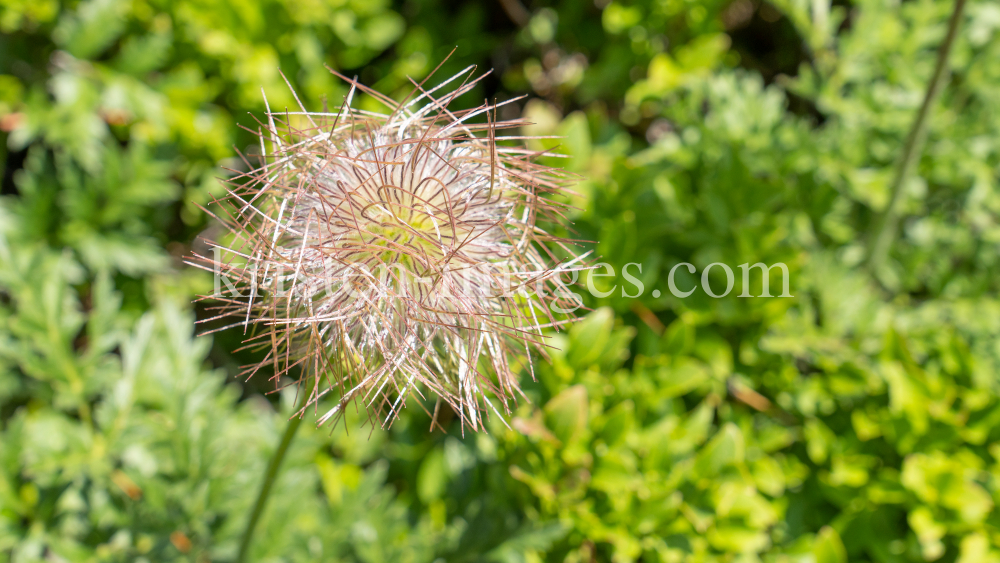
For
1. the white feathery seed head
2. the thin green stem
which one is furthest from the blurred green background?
the white feathery seed head

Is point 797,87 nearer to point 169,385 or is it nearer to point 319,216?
point 319,216

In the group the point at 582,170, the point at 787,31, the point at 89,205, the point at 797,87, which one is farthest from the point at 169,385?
the point at 787,31

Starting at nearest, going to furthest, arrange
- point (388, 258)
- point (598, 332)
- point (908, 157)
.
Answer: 1. point (388, 258)
2. point (598, 332)
3. point (908, 157)

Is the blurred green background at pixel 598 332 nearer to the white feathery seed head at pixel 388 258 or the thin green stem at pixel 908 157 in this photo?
the thin green stem at pixel 908 157

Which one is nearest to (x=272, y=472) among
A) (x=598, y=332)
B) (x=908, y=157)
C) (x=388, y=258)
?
(x=388, y=258)

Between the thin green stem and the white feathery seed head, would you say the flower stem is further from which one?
the thin green stem

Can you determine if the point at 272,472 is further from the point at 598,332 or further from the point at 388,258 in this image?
the point at 598,332
